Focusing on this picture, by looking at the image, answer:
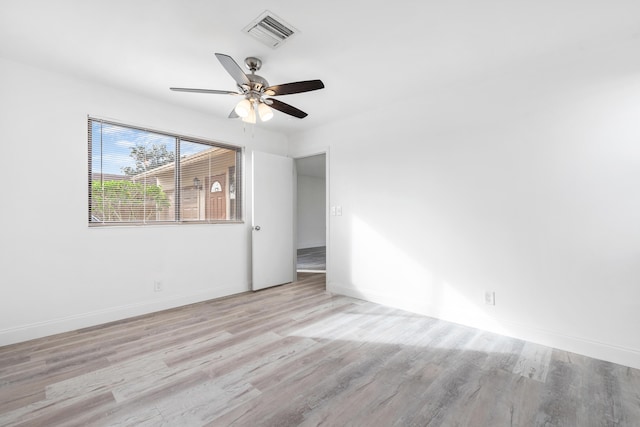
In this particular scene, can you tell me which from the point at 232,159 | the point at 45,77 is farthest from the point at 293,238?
the point at 45,77

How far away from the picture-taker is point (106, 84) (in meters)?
2.93

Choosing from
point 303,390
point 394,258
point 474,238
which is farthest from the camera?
point 394,258

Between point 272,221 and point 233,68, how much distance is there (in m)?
2.60

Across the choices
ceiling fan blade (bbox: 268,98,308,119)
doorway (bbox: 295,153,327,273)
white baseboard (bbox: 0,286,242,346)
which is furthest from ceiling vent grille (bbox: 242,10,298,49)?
doorway (bbox: 295,153,327,273)

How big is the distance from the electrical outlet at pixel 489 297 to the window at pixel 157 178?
3282mm

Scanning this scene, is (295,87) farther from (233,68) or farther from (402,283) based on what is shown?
(402,283)

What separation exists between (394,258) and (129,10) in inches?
130

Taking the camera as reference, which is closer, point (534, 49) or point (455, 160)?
point (534, 49)

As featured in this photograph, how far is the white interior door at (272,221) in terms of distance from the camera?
4168mm

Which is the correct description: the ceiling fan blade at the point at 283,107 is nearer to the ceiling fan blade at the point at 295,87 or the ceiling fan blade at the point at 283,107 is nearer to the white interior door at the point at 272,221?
the ceiling fan blade at the point at 295,87

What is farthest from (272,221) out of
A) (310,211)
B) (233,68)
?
(310,211)

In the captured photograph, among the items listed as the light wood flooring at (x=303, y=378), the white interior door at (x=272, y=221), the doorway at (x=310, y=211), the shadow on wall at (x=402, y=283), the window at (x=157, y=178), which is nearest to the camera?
the light wood flooring at (x=303, y=378)

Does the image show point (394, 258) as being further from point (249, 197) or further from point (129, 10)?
point (129, 10)

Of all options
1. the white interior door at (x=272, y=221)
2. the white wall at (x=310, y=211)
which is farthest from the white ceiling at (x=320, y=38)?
the white wall at (x=310, y=211)
